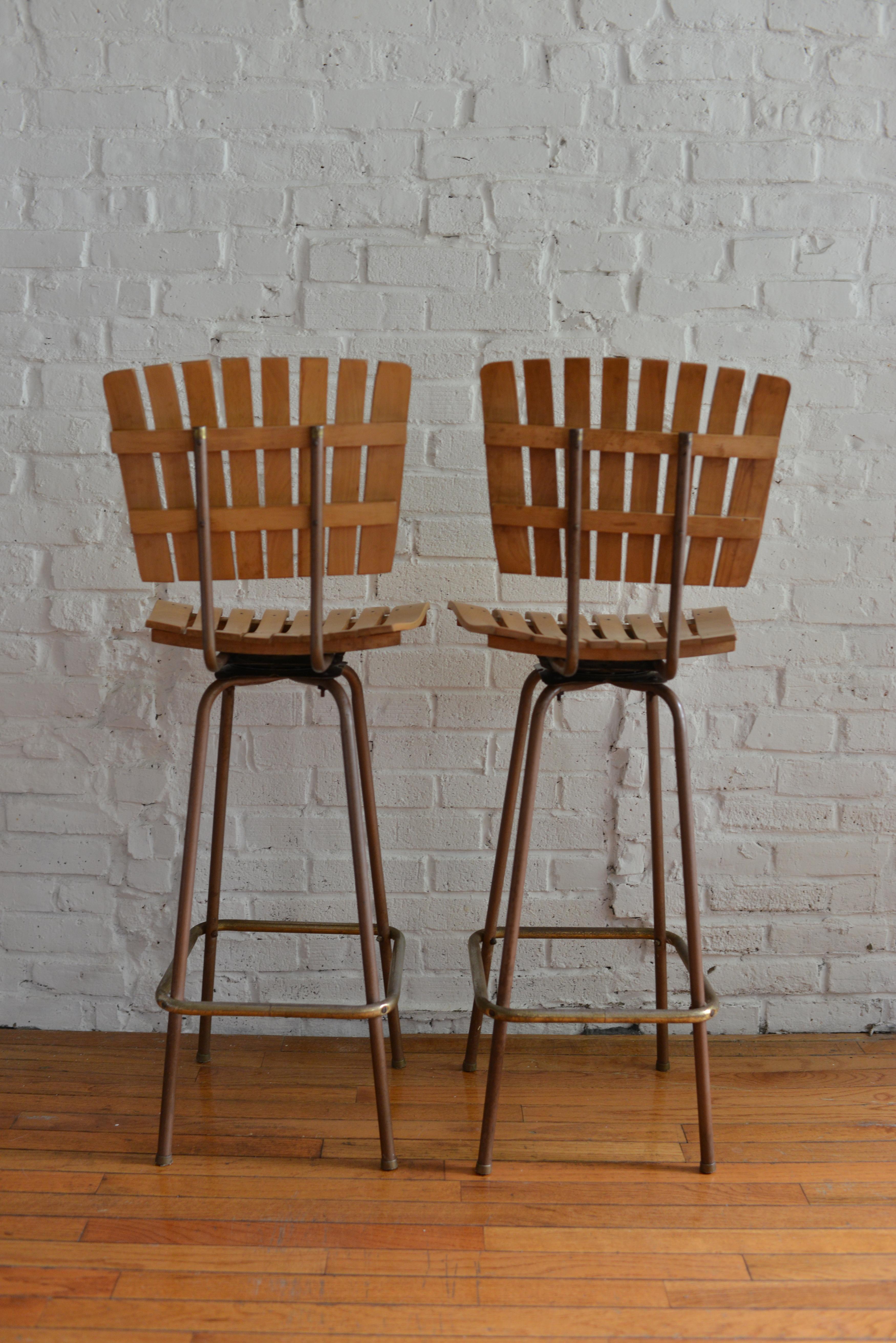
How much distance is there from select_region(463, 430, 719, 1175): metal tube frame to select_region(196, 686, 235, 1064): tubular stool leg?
1.64 ft

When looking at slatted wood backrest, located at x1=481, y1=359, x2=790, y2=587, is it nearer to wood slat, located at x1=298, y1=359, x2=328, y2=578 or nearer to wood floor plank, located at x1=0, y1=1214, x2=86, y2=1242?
wood slat, located at x1=298, y1=359, x2=328, y2=578

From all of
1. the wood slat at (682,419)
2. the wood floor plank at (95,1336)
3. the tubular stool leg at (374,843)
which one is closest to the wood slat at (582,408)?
the wood slat at (682,419)

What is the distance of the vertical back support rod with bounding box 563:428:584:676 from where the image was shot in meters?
1.50

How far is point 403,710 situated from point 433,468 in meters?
0.47

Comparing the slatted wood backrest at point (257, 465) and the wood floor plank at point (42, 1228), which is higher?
the slatted wood backrest at point (257, 465)

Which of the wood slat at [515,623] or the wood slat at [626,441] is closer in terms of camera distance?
the wood slat at [626,441]

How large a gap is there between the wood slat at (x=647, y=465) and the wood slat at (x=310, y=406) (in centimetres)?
45

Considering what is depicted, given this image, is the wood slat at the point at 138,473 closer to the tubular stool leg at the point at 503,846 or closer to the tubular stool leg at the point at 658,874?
the tubular stool leg at the point at 503,846

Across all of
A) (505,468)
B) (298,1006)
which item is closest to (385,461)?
(505,468)

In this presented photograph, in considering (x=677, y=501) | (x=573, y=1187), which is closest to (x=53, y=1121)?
(x=573, y=1187)

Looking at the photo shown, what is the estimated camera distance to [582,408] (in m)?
1.61

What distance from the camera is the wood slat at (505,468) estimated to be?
154 centimetres

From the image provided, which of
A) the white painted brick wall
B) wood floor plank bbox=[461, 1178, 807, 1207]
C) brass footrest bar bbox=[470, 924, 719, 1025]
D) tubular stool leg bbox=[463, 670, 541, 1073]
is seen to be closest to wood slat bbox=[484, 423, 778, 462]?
tubular stool leg bbox=[463, 670, 541, 1073]

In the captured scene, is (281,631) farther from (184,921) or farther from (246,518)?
(184,921)
